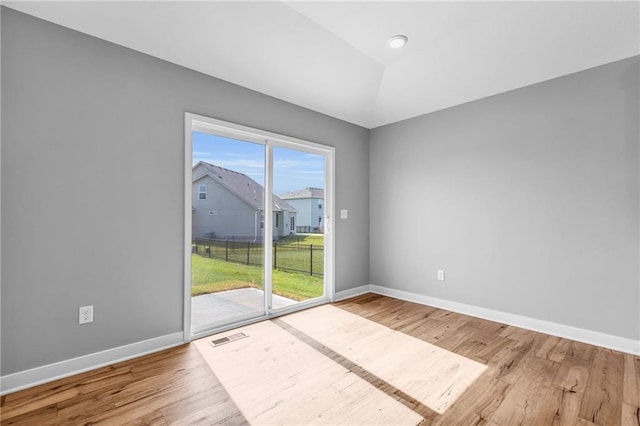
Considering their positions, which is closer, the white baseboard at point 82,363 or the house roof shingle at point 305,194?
the white baseboard at point 82,363

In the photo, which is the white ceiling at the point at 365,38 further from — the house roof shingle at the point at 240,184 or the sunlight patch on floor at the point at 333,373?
the sunlight patch on floor at the point at 333,373

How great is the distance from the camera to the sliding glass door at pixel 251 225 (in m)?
2.89

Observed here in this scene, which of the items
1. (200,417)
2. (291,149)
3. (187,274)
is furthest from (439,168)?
(200,417)

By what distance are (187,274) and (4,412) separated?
1.32 meters

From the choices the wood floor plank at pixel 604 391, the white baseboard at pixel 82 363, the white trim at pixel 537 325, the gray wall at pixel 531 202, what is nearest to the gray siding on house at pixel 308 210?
the gray wall at pixel 531 202

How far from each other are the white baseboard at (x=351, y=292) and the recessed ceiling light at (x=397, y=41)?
3.06 m

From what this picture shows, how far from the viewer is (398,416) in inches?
67.8

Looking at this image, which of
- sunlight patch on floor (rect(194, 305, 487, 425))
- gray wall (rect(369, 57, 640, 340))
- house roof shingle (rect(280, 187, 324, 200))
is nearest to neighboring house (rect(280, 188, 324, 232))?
house roof shingle (rect(280, 187, 324, 200))

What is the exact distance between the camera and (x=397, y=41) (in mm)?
2873

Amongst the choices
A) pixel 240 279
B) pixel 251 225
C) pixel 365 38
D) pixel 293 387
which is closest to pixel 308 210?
pixel 251 225

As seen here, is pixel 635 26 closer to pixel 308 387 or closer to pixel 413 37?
pixel 413 37

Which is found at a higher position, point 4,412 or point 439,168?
point 439,168

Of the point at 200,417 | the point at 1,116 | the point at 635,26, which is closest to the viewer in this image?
the point at 200,417

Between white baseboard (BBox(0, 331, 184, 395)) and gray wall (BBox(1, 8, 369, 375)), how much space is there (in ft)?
0.15
